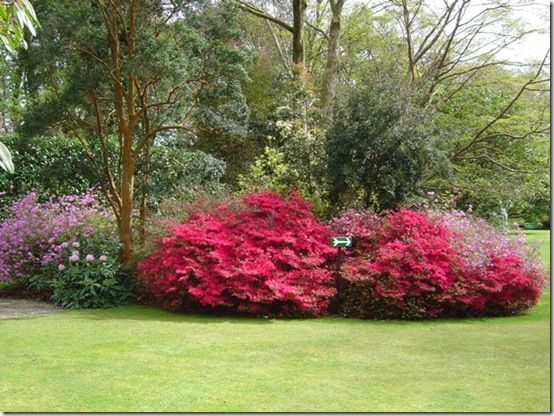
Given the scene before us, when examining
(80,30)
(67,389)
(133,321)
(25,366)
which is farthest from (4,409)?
(80,30)

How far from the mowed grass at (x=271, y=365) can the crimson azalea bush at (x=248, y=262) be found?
48 centimetres

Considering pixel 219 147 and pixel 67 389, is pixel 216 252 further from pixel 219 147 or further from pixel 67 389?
pixel 219 147

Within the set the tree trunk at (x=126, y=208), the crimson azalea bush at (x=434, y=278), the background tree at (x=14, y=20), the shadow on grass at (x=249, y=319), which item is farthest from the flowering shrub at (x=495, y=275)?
the background tree at (x=14, y=20)

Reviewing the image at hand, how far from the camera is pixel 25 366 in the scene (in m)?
5.13

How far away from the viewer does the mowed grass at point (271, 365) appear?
4172mm

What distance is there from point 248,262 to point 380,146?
10.3 feet

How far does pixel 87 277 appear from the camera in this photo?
8938 millimetres

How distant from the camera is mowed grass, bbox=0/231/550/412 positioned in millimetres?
4172

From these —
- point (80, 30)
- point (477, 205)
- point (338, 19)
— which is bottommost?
point (477, 205)

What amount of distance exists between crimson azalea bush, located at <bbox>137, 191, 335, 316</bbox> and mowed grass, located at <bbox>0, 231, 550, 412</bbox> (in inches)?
19.0

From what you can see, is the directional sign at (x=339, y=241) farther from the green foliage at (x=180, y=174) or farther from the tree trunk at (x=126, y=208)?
the green foliage at (x=180, y=174)

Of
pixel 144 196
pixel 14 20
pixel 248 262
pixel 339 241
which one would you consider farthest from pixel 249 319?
pixel 14 20

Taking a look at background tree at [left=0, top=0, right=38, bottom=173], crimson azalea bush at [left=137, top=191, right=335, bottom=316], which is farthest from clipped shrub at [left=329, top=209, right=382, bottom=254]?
background tree at [left=0, top=0, right=38, bottom=173]

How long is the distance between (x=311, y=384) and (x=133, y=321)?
3512 millimetres
